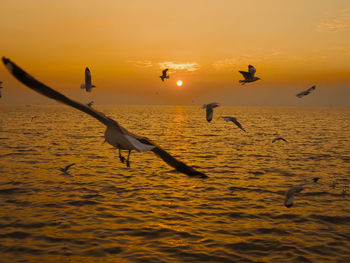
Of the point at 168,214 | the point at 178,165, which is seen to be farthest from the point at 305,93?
the point at 178,165

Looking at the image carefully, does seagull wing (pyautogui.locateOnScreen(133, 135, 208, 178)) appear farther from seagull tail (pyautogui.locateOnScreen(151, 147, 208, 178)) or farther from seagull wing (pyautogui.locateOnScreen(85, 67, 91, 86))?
seagull wing (pyautogui.locateOnScreen(85, 67, 91, 86))

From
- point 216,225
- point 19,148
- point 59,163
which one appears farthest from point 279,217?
point 19,148

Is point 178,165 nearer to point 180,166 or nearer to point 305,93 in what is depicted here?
point 180,166

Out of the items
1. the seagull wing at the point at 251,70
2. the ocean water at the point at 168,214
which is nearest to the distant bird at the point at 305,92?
the seagull wing at the point at 251,70

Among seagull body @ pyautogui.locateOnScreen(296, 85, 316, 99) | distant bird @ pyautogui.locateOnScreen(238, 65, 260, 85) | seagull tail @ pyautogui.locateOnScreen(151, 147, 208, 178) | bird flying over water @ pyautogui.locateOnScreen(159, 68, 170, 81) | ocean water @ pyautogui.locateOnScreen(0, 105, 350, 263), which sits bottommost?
ocean water @ pyautogui.locateOnScreen(0, 105, 350, 263)

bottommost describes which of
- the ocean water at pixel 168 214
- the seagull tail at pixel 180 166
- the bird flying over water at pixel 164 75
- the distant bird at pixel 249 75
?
the ocean water at pixel 168 214

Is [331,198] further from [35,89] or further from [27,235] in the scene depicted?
[35,89]

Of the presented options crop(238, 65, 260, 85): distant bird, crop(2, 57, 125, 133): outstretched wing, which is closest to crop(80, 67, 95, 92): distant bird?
crop(238, 65, 260, 85): distant bird

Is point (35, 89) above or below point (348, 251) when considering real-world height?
above

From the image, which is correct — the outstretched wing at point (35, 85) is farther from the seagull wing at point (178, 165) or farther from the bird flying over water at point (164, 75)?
the bird flying over water at point (164, 75)

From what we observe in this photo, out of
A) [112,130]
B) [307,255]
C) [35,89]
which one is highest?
A: [35,89]

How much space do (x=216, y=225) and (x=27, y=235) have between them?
16.4 ft

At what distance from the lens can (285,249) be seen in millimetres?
7742

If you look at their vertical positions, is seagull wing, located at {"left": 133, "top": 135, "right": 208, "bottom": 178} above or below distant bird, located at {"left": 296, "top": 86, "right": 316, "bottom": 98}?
below
